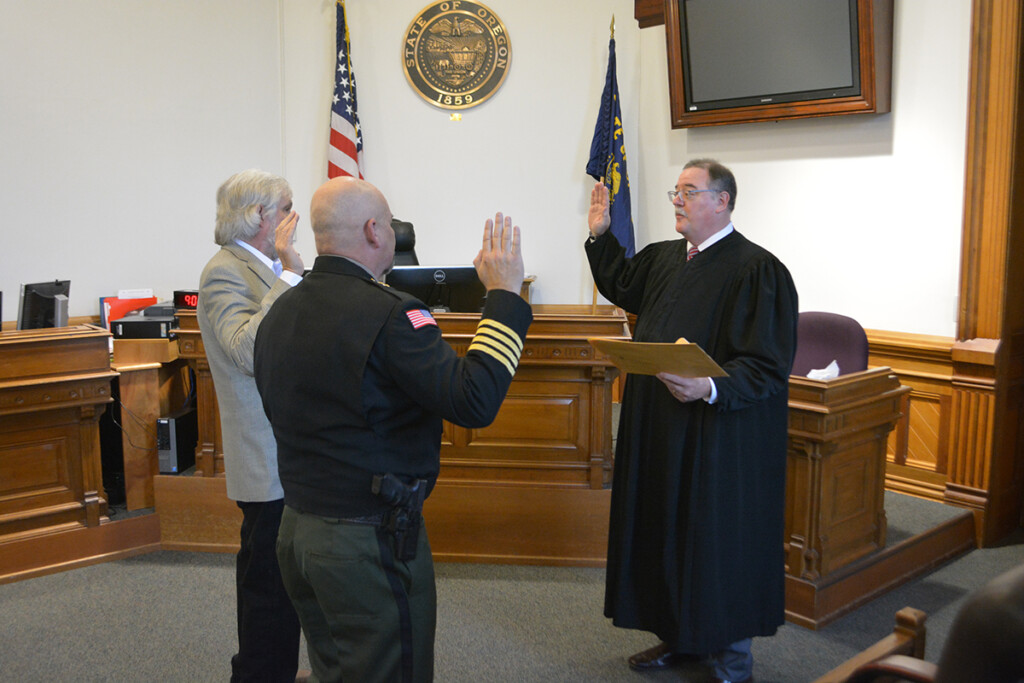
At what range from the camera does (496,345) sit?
1.62 m

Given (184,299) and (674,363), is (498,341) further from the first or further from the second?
(184,299)

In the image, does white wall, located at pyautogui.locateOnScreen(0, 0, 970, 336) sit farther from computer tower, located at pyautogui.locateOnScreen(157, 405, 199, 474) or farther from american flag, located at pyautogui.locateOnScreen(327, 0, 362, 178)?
computer tower, located at pyautogui.locateOnScreen(157, 405, 199, 474)

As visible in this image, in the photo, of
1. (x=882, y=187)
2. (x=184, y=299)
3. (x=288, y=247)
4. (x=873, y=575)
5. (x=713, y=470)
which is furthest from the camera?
(x=184, y=299)

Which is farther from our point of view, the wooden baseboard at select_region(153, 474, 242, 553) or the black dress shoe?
the wooden baseboard at select_region(153, 474, 242, 553)

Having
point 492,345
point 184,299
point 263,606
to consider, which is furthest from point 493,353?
point 184,299

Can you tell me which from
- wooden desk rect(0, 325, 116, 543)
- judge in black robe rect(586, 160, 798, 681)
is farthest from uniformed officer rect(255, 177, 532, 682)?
wooden desk rect(0, 325, 116, 543)

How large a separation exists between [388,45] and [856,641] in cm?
510

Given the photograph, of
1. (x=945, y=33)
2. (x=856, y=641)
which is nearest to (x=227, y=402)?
(x=856, y=641)

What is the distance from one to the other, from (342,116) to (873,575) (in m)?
4.66

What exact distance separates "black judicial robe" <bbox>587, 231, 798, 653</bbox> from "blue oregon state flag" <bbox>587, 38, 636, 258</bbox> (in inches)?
127

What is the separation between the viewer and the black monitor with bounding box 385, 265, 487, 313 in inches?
161

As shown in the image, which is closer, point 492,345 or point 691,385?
point 492,345

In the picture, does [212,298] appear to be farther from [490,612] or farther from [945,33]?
[945,33]

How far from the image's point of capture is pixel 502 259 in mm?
1672
